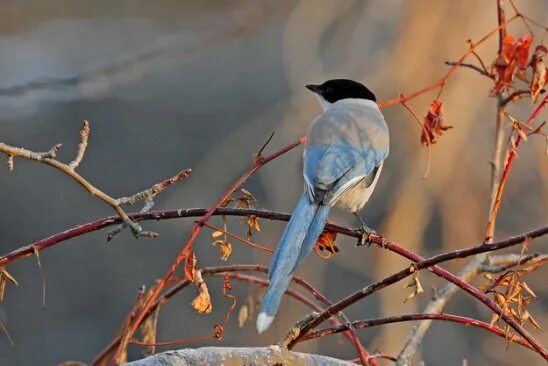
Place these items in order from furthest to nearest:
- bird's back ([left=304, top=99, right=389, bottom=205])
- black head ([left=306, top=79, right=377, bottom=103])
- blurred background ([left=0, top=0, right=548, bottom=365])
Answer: blurred background ([left=0, top=0, right=548, bottom=365]), black head ([left=306, top=79, right=377, bottom=103]), bird's back ([left=304, top=99, right=389, bottom=205])

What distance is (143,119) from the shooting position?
8.56 m

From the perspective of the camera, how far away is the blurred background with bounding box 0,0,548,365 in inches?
177

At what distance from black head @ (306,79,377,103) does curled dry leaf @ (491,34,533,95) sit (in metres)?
0.87

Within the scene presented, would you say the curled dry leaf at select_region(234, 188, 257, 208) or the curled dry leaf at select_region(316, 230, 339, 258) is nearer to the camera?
the curled dry leaf at select_region(234, 188, 257, 208)

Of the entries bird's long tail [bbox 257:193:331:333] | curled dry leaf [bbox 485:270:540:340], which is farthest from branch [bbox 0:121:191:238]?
curled dry leaf [bbox 485:270:540:340]

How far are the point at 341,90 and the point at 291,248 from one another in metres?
1.06

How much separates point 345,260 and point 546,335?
4.28ft

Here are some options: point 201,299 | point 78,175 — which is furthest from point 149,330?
point 78,175

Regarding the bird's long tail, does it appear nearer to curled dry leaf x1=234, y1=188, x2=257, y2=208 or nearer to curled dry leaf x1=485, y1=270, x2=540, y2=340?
curled dry leaf x1=234, y1=188, x2=257, y2=208

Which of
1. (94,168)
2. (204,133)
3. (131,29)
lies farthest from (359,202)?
(131,29)

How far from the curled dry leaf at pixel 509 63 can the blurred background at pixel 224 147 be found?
64 cm

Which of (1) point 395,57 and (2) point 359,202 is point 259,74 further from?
(2) point 359,202

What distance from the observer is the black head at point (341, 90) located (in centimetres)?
285

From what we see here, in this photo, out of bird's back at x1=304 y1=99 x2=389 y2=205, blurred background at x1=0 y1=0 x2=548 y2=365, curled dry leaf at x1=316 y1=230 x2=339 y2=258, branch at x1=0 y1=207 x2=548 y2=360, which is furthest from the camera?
blurred background at x1=0 y1=0 x2=548 y2=365
